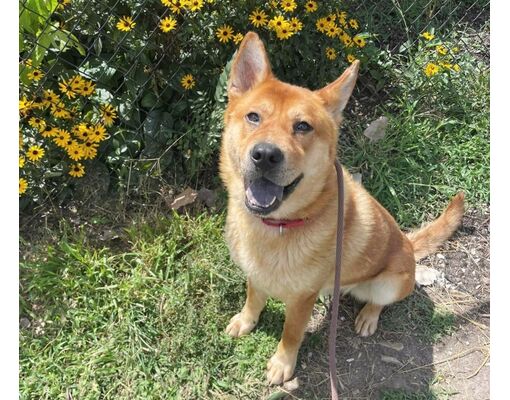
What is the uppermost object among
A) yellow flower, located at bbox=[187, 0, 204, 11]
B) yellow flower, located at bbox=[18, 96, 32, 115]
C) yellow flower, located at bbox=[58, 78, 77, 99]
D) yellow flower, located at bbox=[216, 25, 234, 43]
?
yellow flower, located at bbox=[187, 0, 204, 11]

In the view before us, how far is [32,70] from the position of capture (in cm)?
303

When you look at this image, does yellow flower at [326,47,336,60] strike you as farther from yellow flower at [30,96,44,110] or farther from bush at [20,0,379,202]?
yellow flower at [30,96,44,110]

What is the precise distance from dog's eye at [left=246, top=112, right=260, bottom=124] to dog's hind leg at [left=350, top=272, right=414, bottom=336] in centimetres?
134

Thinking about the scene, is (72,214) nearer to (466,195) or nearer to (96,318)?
(96,318)

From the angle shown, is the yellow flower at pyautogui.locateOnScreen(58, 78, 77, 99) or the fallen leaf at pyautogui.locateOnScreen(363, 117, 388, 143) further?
the fallen leaf at pyautogui.locateOnScreen(363, 117, 388, 143)

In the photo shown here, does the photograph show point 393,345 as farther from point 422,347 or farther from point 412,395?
point 412,395

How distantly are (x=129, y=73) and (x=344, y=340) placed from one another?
2483 millimetres

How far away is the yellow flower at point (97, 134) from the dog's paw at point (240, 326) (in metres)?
1.61

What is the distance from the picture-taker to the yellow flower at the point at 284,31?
3.15 m

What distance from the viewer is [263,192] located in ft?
7.46

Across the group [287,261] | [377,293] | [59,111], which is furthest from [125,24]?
[377,293]

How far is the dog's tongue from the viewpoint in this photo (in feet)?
7.36

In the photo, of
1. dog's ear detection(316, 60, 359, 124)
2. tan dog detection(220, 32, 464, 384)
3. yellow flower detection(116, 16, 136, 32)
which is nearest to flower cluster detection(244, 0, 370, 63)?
yellow flower detection(116, 16, 136, 32)

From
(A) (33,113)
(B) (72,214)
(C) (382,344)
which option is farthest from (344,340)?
(A) (33,113)
